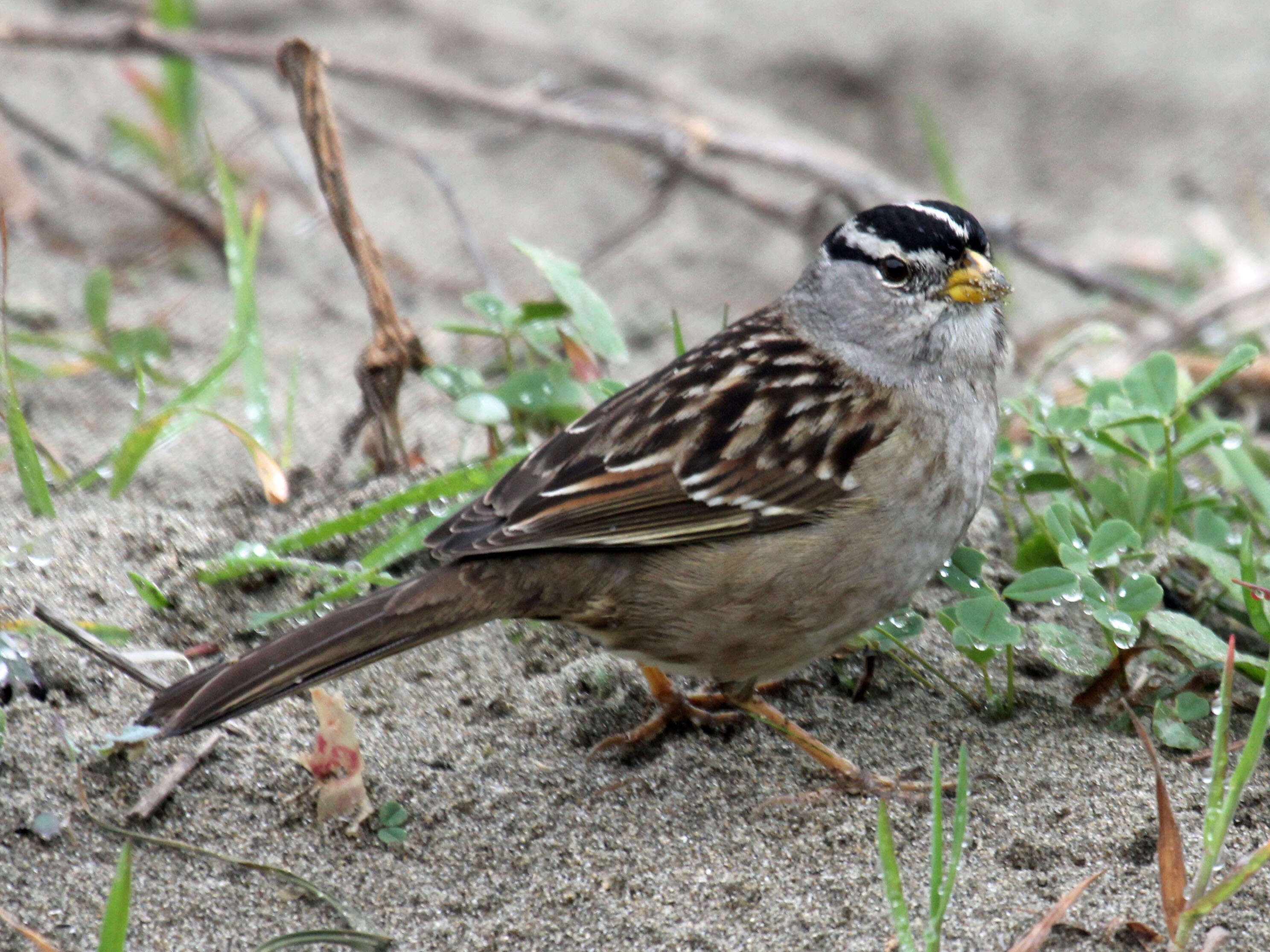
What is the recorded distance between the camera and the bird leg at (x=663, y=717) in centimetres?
311

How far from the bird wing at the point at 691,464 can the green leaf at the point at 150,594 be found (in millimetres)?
669

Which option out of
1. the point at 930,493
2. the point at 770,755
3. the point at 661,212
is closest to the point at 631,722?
the point at 770,755

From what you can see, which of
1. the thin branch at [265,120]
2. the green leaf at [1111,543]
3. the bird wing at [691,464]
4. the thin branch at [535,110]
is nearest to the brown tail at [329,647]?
the bird wing at [691,464]

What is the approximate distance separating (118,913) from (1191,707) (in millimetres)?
2033

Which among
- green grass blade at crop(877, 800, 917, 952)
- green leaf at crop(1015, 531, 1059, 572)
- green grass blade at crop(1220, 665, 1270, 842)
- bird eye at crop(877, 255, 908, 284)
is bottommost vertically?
green grass blade at crop(1220, 665, 1270, 842)

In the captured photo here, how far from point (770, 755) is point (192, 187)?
3478mm

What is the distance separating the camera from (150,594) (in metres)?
3.26

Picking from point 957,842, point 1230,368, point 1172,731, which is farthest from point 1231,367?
point 957,842

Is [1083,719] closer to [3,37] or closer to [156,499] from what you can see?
[156,499]

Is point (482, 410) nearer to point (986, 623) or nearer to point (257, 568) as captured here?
point (257, 568)

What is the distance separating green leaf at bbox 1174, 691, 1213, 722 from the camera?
2.96 metres

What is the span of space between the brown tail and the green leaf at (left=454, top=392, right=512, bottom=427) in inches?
25.1

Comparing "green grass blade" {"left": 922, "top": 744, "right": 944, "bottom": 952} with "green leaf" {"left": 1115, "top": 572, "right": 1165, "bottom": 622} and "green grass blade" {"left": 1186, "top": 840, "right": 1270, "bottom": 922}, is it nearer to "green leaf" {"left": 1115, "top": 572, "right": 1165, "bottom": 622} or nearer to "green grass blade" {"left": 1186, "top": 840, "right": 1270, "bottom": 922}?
"green grass blade" {"left": 1186, "top": 840, "right": 1270, "bottom": 922}

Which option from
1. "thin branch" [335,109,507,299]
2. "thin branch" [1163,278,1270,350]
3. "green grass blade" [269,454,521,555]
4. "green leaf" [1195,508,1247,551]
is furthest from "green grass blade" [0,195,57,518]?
"thin branch" [1163,278,1270,350]
